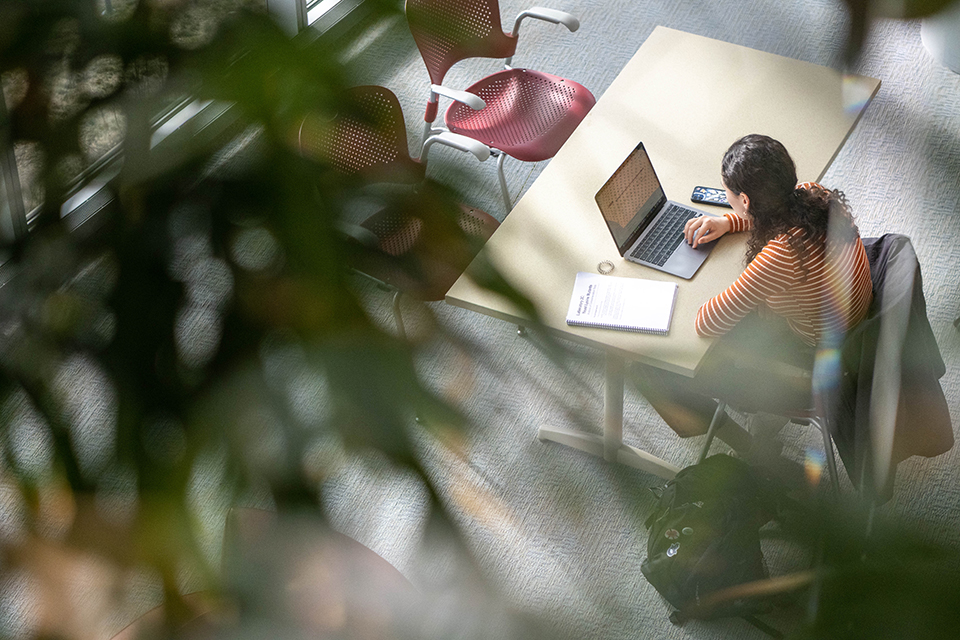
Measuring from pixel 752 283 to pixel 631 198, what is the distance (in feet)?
1.19

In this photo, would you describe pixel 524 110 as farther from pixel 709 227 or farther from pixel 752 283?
pixel 752 283

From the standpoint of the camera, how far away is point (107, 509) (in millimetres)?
289

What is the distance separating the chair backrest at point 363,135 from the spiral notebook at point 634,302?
134cm

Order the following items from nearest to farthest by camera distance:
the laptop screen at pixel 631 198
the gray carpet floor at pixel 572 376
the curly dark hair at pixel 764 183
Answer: the gray carpet floor at pixel 572 376 < the curly dark hair at pixel 764 183 < the laptop screen at pixel 631 198

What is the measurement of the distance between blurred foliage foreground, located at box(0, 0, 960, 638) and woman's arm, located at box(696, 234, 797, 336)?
Result: 1.22 meters

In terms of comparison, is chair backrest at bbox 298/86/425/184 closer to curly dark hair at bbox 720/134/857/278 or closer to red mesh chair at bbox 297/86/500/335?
red mesh chair at bbox 297/86/500/335

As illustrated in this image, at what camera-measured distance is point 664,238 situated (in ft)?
6.01

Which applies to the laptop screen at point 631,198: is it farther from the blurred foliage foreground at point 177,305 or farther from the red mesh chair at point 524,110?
the blurred foliage foreground at point 177,305

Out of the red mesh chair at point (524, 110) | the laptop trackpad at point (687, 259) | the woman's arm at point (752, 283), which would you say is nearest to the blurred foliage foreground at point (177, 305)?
the woman's arm at point (752, 283)

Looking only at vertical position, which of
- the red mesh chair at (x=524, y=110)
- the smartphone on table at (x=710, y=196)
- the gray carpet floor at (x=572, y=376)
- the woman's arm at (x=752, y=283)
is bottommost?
the red mesh chair at (x=524, y=110)

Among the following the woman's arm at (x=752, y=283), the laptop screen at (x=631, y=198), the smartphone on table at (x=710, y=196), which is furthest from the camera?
the smartphone on table at (x=710, y=196)

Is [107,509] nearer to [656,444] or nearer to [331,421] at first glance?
[331,421]

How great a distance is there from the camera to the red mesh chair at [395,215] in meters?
0.22

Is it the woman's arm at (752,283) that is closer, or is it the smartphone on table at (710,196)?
the woman's arm at (752,283)
